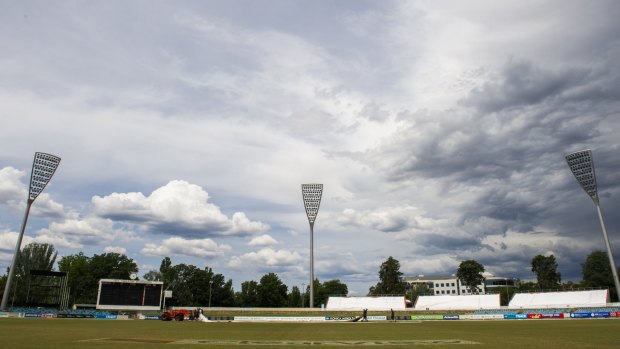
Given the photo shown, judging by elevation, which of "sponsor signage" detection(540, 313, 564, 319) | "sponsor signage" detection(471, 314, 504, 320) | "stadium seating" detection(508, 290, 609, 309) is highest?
"stadium seating" detection(508, 290, 609, 309)

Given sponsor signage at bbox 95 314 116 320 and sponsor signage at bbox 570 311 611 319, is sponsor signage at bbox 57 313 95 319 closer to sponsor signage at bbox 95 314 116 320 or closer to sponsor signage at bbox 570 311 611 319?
sponsor signage at bbox 95 314 116 320

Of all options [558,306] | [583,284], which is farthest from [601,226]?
[583,284]

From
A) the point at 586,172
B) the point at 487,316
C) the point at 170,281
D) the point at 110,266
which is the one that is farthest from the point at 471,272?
the point at 110,266

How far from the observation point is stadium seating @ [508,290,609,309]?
7850cm

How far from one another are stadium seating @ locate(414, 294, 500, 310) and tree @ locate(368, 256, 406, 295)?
138ft

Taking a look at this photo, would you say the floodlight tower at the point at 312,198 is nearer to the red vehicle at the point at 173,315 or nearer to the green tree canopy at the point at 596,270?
the red vehicle at the point at 173,315

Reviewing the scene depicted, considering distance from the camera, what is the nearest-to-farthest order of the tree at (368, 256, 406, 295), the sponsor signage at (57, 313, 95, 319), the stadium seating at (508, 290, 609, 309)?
1. the sponsor signage at (57, 313, 95, 319)
2. the stadium seating at (508, 290, 609, 309)
3. the tree at (368, 256, 406, 295)

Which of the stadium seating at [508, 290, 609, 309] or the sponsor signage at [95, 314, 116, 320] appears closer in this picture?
the sponsor signage at [95, 314, 116, 320]

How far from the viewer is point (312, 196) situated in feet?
312

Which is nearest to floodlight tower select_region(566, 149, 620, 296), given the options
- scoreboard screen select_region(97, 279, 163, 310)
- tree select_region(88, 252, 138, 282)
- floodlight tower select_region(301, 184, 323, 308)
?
floodlight tower select_region(301, 184, 323, 308)

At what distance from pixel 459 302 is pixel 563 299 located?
1997 cm

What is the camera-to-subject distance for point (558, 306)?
80312 mm

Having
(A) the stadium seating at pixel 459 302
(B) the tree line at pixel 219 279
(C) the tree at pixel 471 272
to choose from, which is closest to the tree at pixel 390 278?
(B) the tree line at pixel 219 279

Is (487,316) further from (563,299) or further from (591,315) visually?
(563,299)
